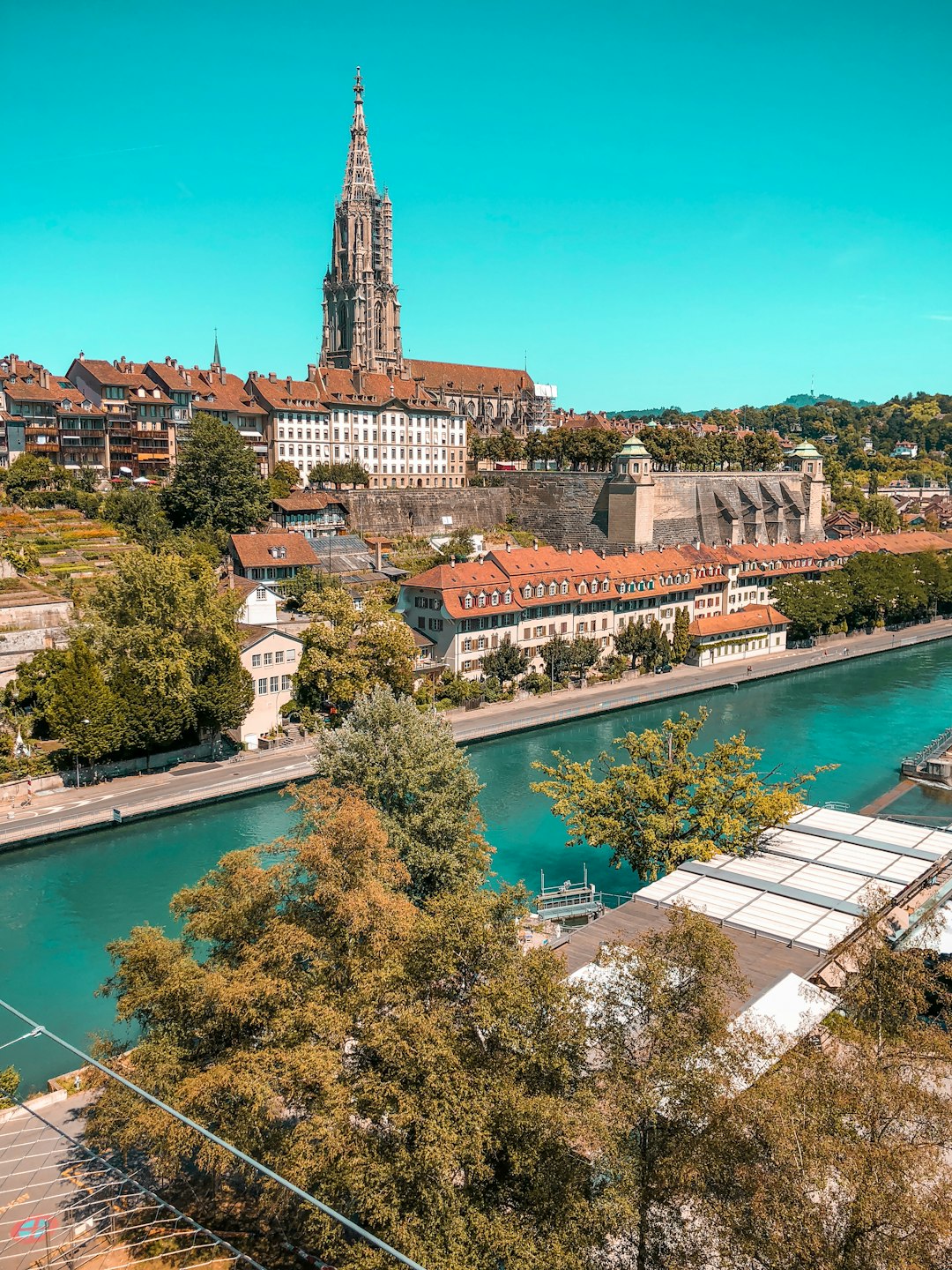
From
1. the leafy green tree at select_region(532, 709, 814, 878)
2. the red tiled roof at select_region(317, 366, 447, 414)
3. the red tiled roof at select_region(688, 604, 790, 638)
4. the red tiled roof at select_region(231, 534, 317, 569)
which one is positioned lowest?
the leafy green tree at select_region(532, 709, 814, 878)

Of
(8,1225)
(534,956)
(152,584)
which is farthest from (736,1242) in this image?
(152,584)

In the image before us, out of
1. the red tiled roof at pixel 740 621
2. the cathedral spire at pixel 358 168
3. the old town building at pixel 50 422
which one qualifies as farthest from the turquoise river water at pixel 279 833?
the cathedral spire at pixel 358 168

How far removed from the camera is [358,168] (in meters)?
90.5

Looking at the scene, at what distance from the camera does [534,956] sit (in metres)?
10.7

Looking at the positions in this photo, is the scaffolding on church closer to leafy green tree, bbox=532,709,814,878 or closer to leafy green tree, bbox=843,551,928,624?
leafy green tree, bbox=843,551,928,624

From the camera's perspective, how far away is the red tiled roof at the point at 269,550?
4681 cm

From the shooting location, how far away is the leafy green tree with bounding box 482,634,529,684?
43281 mm

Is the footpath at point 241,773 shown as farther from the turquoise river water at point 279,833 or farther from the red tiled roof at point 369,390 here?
the red tiled roof at point 369,390

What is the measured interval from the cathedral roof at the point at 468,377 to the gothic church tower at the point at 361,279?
4.92 m

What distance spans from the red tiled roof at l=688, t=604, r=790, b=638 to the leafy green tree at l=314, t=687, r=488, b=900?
107 ft

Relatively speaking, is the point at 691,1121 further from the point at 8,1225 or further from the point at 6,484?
the point at 6,484

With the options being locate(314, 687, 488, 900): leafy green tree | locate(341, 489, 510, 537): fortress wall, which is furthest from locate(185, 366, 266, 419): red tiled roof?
locate(314, 687, 488, 900): leafy green tree

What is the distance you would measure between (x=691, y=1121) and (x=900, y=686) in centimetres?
4540

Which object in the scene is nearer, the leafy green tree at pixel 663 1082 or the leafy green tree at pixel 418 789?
the leafy green tree at pixel 663 1082
